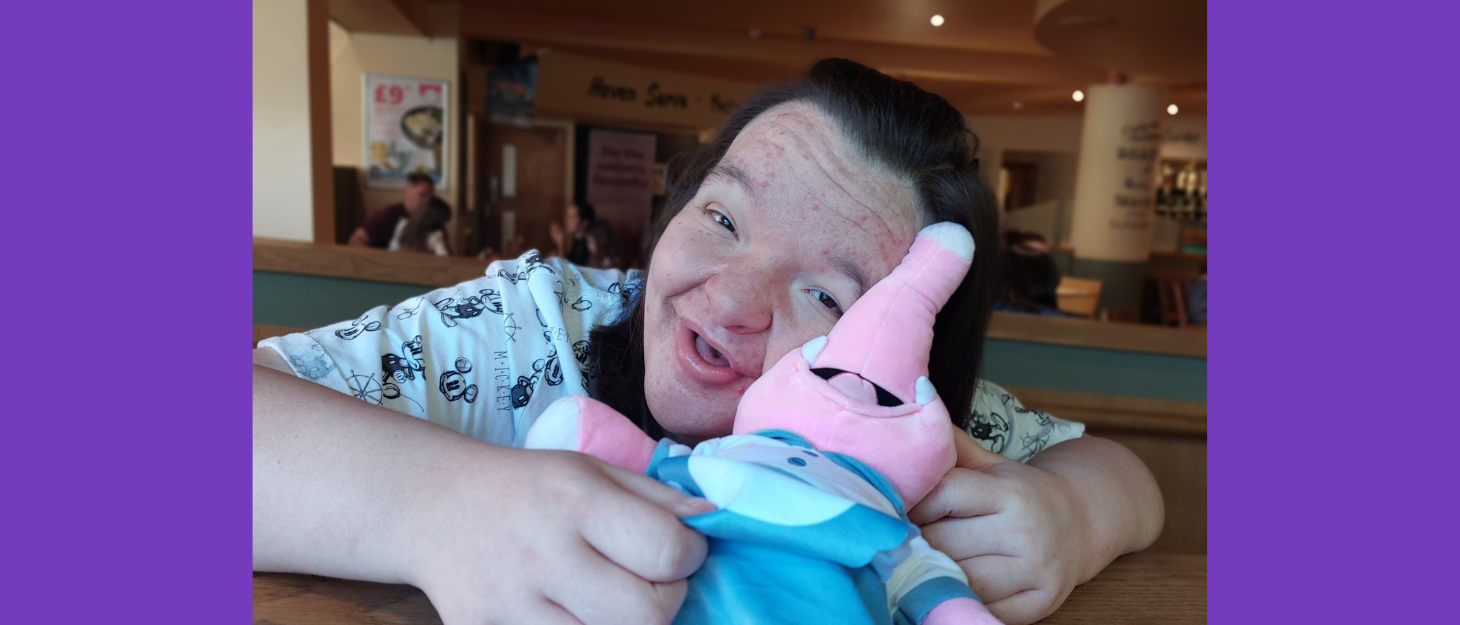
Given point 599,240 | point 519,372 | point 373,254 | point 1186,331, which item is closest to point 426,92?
point 599,240

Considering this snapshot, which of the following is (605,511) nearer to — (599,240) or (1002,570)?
(1002,570)

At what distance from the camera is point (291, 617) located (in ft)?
1.90

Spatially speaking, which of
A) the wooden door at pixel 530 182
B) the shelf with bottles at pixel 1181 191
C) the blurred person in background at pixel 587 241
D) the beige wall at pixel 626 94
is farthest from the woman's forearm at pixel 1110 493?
the shelf with bottles at pixel 1181 191

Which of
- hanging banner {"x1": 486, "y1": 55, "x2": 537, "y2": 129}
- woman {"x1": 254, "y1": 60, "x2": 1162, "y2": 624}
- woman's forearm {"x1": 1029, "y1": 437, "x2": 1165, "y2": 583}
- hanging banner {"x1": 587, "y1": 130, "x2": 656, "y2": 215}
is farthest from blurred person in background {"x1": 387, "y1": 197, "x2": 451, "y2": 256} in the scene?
woman's forearm {"x1": 1029, "y1": 437, "x2": 1165, "y2": 583}

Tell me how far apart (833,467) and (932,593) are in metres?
0.12

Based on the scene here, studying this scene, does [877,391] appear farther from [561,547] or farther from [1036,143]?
[1036,143]

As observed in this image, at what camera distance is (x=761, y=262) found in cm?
83

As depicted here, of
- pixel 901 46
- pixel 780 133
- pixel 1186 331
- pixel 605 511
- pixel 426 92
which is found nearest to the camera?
pixel 605 511

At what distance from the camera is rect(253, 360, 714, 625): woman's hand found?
0.51 m

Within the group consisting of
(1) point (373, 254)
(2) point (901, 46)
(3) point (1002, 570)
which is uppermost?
(2) point (901, 46)

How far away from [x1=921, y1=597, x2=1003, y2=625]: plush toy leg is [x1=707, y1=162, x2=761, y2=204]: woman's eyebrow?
0.43 meters

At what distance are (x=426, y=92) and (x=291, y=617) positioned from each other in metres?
6.10

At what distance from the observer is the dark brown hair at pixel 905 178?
922 mm

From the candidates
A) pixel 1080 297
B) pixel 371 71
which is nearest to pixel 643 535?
pixel 1080 297
